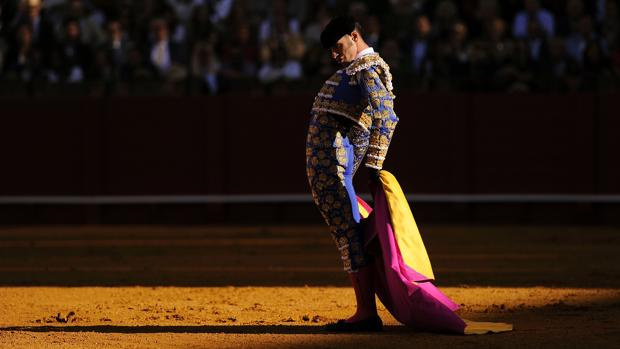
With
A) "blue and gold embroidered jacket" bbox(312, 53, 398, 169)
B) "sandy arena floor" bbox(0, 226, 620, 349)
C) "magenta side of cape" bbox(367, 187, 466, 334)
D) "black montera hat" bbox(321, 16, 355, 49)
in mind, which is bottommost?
"sandy arena floor" bbox(0, 226, 620, 349)

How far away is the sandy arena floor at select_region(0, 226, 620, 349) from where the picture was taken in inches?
174

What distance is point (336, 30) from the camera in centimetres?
441

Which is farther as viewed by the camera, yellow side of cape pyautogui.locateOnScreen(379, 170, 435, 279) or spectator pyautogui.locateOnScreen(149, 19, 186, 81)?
spectator pyautogui.locateOnScreen(149, 19, 186, 81)

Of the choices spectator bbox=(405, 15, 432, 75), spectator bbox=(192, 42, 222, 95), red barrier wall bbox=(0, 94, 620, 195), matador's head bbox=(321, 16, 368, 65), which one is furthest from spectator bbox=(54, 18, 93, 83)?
matador's head bbox=(321, 16, 368, 65)

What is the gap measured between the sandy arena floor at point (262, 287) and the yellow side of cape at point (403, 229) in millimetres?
271

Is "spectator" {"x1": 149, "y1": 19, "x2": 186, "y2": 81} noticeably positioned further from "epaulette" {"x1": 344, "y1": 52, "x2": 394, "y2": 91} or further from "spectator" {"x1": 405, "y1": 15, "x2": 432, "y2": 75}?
"epaulette" {"x1": 344, "y1": 52, "x2": 394, "y2": 91}

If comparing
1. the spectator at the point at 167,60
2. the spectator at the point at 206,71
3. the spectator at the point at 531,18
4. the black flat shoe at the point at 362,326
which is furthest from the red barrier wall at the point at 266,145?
the black flat shoe at the point at 362,326

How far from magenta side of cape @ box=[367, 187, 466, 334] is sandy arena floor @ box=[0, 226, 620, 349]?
7 centimetres

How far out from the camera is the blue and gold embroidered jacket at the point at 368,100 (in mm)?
4312

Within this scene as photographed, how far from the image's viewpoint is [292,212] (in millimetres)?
10523

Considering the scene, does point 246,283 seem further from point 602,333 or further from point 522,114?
point 522,114

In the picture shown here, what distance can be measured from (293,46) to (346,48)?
19.2 feet

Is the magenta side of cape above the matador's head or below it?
below

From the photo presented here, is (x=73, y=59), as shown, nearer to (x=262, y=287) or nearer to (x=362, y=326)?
(x=262, y=287)
